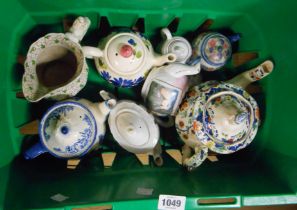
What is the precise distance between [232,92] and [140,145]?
26cm

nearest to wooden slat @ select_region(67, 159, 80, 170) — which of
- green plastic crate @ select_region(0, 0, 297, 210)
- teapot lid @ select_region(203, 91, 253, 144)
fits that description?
green plastic crate @ select_region(0, 0, 297, 210)

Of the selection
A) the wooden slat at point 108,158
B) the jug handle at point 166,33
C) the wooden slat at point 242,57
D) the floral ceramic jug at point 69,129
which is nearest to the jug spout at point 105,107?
the floral ceramic jug at point 69,129

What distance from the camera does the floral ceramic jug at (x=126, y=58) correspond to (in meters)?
0.81

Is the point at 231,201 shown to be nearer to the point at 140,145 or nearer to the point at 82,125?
the point at 140,145

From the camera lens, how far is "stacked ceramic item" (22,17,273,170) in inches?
31.6

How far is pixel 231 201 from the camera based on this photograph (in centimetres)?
82

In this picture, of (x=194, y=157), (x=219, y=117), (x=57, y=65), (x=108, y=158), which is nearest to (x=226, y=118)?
(x=219, y=117)

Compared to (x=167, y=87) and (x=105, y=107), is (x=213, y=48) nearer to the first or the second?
(x=167, y=87)

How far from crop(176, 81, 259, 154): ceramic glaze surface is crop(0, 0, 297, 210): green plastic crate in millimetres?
113

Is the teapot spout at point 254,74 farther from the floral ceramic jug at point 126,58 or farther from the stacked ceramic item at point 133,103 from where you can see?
the floral ceramic jug at point 126,58

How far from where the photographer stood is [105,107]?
0.84 meters

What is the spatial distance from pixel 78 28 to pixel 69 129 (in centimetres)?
23

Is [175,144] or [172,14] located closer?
[172,14]

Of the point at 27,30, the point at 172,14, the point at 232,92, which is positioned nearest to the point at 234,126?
the point at 232,92
